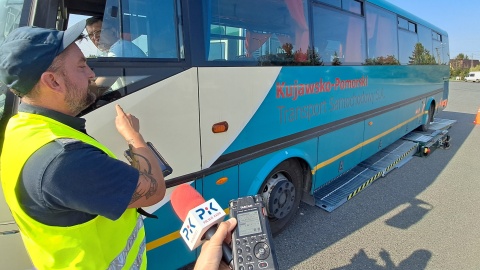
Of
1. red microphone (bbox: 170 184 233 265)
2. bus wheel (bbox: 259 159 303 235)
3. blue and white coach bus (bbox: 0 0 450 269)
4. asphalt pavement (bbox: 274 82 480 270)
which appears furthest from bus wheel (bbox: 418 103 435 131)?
red microphone (bbox: 170 184 233 265)

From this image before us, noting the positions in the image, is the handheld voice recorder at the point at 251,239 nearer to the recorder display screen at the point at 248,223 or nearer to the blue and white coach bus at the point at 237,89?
the recorder display screen at the point at 248,223

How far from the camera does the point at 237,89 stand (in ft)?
8.80

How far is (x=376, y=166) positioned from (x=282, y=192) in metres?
2.77

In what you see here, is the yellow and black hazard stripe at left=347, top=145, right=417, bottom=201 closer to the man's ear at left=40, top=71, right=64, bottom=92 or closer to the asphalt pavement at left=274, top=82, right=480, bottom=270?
the asphalt pavement at left=274, top=82, right=480, bottom=270

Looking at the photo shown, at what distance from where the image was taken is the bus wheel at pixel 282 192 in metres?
3.30

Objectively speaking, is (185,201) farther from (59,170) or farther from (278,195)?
(278,195)

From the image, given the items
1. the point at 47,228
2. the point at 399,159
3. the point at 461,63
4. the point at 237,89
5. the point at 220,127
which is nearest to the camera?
the point at 47,228

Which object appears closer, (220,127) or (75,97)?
(75,97)

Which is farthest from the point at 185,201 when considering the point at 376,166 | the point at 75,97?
the point at 376,166

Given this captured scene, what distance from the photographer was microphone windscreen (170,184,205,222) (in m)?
1.12

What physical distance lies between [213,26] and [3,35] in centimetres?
149

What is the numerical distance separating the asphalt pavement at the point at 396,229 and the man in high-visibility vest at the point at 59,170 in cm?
242

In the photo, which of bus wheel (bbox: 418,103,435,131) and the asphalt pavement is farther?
bus wheel (bbox: 418,103,435,131)

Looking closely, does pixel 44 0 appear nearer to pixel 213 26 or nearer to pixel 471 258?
pixel 213 26
